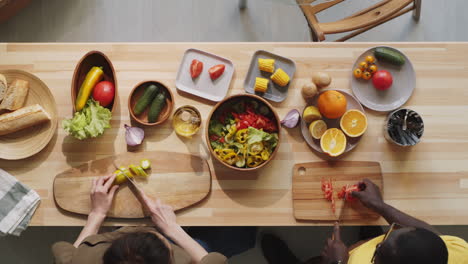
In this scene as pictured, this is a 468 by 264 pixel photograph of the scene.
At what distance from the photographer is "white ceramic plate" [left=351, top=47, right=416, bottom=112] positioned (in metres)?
1.78

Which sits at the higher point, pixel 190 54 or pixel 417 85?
pixel 190 54

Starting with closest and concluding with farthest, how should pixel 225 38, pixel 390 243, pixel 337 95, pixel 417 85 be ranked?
1. pixel 390 243
2. pixel 337 95
3. pixel 417 85
4. pixel 225 38

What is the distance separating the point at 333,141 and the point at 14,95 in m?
1.56

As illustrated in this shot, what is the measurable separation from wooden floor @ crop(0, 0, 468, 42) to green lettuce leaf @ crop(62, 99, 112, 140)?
1372 mm

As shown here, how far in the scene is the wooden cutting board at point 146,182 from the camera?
1.75 m

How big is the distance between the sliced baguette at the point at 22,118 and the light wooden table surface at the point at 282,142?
0.32 feet

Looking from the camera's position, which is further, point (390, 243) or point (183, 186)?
point (183, 186)

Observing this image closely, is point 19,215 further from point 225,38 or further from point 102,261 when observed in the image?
point 225,38

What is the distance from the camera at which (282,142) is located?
5.84 feet

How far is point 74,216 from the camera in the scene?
1.76 meters

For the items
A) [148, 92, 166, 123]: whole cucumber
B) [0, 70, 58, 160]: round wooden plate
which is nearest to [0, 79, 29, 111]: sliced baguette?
[0, 70, 58, 160]: round wooden plate

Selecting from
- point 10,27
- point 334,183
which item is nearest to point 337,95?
point 334,183

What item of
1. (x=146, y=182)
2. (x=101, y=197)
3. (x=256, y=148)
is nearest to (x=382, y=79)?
(x=256, y=148)

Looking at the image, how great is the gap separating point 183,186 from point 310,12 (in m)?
1.33
